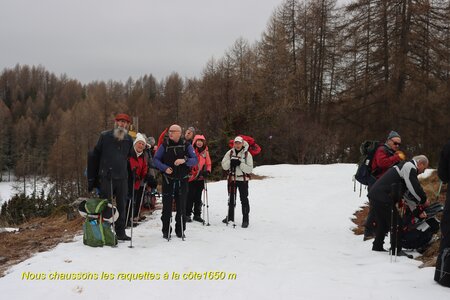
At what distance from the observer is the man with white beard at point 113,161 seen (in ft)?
22.9

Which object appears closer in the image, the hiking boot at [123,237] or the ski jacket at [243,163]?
the hiking boot at [123,237]

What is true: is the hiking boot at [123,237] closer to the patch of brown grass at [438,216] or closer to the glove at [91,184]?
the glove at [91,184]

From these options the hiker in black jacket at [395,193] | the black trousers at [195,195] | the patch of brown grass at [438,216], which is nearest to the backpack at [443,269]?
the patch of brown grass at [438,216]

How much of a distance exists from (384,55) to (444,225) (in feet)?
69.9

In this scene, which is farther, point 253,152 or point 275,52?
point 275,52

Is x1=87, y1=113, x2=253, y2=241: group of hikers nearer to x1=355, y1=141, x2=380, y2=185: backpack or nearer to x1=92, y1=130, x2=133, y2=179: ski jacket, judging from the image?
x1=92, y1=130, x2=133, y2=179: ski jacket

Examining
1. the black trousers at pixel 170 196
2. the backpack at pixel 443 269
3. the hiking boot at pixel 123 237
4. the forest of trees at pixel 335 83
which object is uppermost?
the forest of trees at pixel 335 83

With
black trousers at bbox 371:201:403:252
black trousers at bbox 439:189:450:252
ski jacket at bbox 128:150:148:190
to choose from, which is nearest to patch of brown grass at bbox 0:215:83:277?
ski jacket at bbox 128:150:148:190

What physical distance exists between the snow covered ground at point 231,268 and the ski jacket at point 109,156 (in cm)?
124

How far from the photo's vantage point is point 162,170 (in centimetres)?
756

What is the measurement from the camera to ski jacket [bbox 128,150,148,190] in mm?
7895

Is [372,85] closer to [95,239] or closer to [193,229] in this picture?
[193,229]

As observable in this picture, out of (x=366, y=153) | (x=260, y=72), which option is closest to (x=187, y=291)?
(x=366, y=153)

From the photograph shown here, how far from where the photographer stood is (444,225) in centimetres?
533
